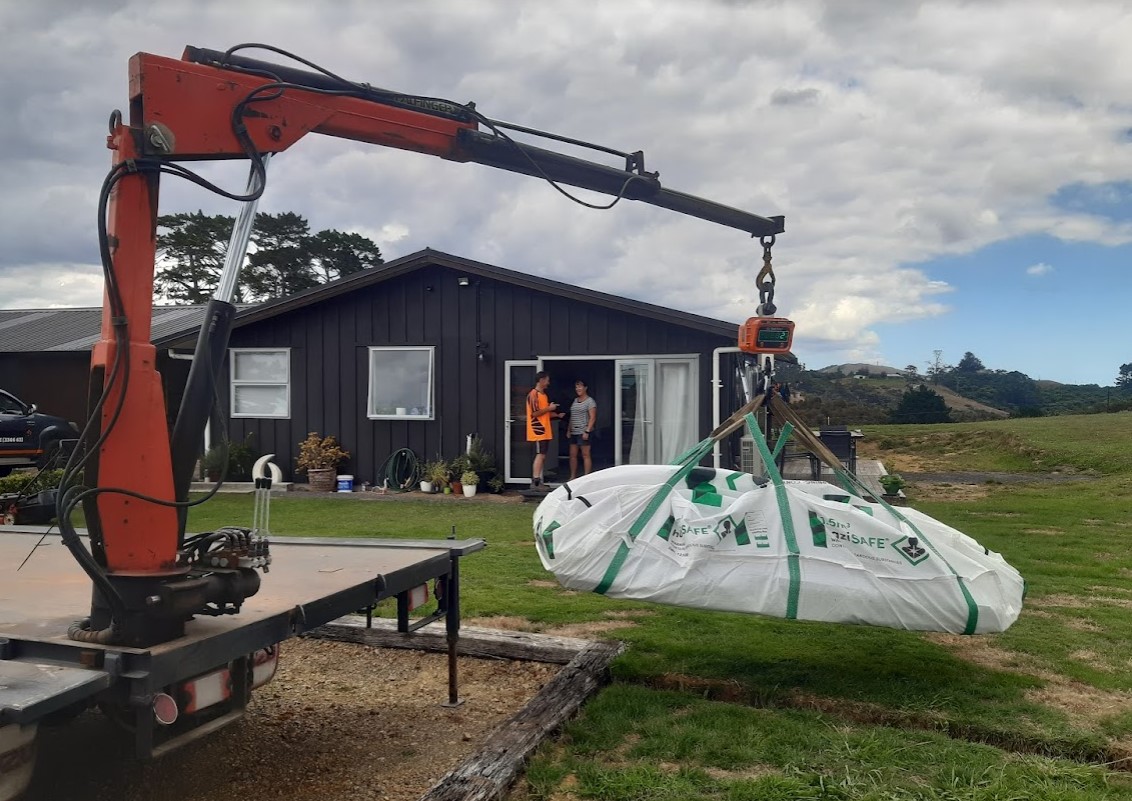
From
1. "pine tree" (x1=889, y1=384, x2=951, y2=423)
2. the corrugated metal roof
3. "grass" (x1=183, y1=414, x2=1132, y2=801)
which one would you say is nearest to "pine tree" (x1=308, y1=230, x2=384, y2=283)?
the corrugated metal roof

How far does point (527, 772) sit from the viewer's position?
137 inches

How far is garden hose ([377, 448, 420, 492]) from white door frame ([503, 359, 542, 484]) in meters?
1.41

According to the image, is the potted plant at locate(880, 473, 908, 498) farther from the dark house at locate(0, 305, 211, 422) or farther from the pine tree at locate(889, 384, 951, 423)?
the pine tree at locate(889, 384, 951, 423)

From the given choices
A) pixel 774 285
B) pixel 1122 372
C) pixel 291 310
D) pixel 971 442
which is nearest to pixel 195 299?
pixel 291 310

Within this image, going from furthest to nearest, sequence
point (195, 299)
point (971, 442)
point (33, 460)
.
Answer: point (195, 299) → point (971, 442) → point (33, 460)

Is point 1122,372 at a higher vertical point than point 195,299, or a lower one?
lower

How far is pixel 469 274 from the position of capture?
13.2 m

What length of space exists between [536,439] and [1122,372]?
33.6 m

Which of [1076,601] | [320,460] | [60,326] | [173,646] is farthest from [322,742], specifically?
[60,326]

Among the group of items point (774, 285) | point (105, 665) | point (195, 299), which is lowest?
point (105, 665)

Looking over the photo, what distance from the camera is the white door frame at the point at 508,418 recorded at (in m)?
13.2

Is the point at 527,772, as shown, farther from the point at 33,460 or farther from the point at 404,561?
the point at 33,460

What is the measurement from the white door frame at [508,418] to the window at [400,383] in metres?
1.22

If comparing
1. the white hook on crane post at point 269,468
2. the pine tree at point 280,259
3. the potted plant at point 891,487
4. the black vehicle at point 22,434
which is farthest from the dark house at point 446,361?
the pine tree at point 280,259
